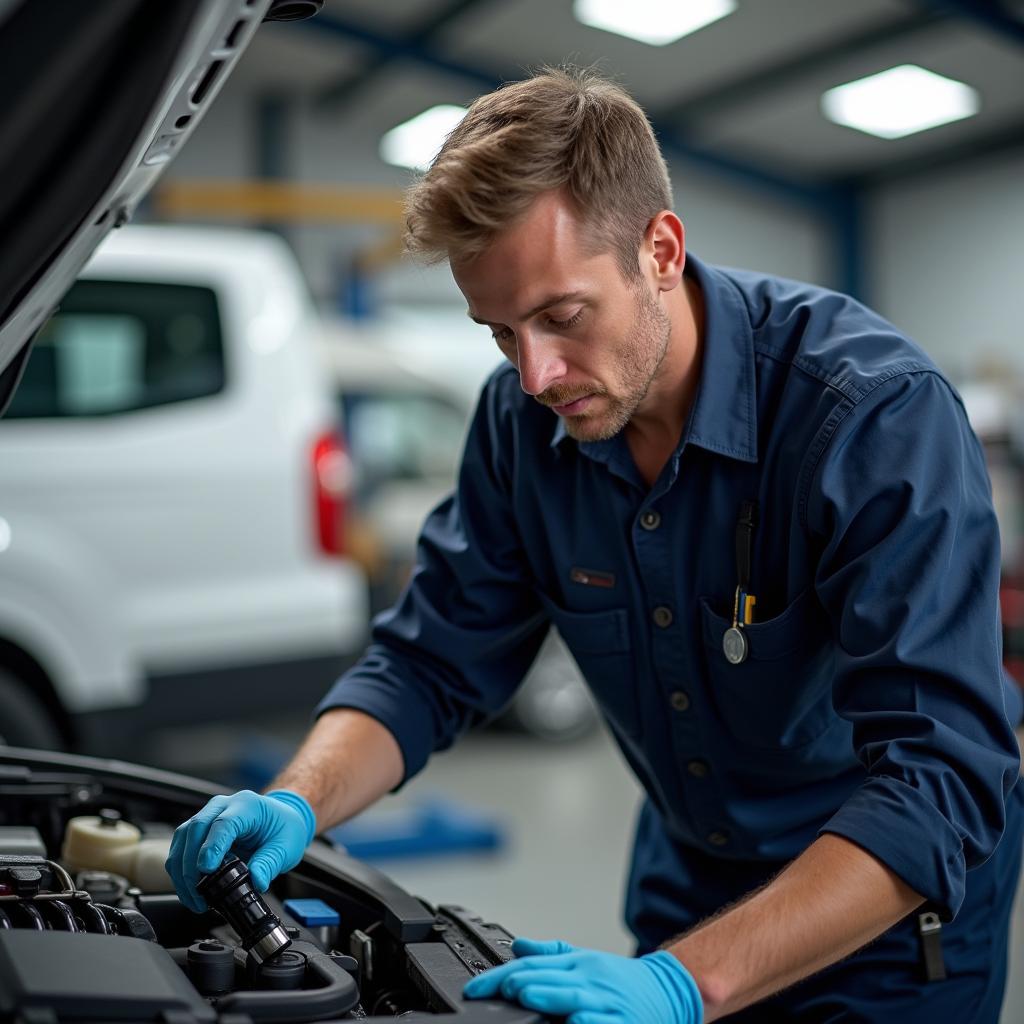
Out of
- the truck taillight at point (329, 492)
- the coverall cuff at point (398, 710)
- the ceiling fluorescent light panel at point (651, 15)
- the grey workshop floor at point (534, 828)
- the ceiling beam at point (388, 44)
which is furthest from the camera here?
the ceiling beam at point (388, 44)

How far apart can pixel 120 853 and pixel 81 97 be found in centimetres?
83

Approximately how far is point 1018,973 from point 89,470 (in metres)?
2.68

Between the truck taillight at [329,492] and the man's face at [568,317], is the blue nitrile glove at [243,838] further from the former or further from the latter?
the truck taillight at [329,492]

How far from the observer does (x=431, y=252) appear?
1.28m

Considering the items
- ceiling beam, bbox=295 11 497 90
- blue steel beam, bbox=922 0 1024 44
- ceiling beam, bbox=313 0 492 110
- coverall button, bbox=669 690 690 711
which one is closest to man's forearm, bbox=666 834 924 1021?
coverall button, bbox=669 690 690 711

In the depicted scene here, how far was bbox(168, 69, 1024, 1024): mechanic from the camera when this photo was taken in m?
1.07

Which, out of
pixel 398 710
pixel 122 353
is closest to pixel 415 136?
pixel 122 353

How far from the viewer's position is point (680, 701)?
1.42 meters

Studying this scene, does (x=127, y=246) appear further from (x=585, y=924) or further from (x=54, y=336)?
(x=585, y=924)

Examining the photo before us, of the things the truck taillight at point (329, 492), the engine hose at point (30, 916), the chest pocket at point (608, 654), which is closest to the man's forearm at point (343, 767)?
the chest pocket at point (608, 654)

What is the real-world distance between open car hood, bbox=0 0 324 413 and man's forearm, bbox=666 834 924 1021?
2.63 feet

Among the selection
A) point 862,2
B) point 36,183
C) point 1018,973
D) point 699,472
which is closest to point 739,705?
point 699,472

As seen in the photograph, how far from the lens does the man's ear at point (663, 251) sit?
1308mm

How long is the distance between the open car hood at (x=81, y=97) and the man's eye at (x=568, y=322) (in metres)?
0.40
